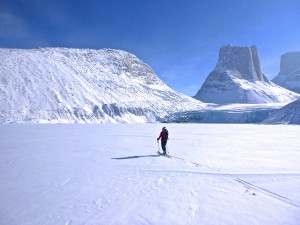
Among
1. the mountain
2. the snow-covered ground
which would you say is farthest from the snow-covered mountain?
the snow-covered ground

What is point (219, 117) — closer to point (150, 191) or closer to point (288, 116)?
point (288, 116)

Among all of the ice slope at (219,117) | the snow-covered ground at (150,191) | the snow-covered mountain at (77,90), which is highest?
the snow-covered mountain at (77,90)

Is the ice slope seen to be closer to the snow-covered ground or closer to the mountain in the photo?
the mountain

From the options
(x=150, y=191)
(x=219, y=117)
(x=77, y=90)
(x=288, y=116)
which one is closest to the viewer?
(x=150, y=191)

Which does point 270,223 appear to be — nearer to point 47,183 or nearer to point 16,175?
point 47,183

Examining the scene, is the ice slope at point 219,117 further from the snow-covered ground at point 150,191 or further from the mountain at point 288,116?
the snow-covered ground at point 150,191

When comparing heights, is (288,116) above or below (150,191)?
above

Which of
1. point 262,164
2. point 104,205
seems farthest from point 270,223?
point 262,164

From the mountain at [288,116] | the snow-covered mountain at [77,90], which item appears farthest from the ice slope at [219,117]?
the mountain at [288,116]

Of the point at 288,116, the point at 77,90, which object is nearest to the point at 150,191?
the point at 288,116
